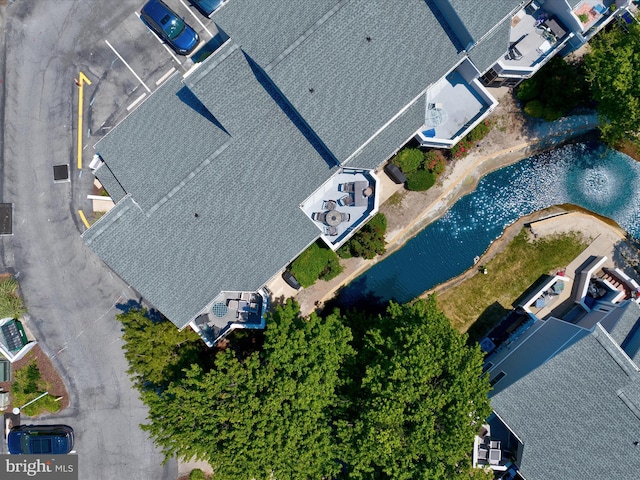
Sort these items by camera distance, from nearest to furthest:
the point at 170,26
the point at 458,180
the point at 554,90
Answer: the point at 554,90
the point at 170,26
the point at 458,180

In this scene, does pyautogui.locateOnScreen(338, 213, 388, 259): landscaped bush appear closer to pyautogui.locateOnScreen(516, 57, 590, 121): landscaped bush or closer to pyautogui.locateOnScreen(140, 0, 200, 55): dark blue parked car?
pyautogui.locateOnScreen(516, 57, 590, 121): landscaped bush

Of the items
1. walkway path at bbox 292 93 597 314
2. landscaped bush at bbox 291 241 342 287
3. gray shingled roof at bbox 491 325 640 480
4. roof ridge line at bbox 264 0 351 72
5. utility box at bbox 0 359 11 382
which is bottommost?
gray shingled roof at bbox 491 325 640 480

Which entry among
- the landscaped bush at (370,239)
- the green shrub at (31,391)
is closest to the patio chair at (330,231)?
the landscaped bush at (370,239)

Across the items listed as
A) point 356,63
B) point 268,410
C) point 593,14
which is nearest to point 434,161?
point 356,63

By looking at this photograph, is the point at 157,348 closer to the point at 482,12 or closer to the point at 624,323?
the point at 482,12

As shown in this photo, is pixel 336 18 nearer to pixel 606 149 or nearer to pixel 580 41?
pixel 580 41

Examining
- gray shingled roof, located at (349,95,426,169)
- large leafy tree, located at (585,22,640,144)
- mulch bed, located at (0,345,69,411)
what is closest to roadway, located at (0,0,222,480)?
mulch bed, located at (0,345,69,411)
